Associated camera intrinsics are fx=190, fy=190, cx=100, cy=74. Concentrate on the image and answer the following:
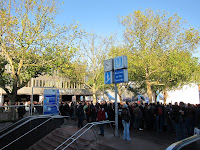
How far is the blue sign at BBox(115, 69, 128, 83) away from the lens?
952 centimetres

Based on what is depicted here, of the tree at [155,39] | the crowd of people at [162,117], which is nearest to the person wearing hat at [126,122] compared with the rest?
the crowd of people at [162,117]

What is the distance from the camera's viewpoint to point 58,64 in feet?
56.5

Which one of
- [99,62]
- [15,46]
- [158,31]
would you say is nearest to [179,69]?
[158,31]

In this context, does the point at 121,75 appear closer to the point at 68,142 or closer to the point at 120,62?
the point at 120,62

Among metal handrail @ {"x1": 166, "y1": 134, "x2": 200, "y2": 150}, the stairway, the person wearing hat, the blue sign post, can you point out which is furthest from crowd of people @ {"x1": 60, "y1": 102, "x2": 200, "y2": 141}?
metal handrail @ {"x1": 166, "y1": 134, "x2": 200, "y2": 150}

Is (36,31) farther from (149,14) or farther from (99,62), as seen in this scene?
(99,62)

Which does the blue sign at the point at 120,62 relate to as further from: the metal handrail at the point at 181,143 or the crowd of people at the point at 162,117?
the metal handrail at the point at 181,143

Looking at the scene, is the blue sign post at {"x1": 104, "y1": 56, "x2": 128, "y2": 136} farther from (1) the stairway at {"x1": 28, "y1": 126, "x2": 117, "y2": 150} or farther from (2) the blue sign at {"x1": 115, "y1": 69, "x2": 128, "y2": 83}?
(1) the stairway at {"x1": 28, "y1": 126, "x2": 117, "y2": 150}

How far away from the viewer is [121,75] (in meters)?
9.70

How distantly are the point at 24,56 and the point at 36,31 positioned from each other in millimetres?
2441

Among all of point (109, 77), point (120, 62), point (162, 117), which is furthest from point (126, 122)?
point (162, 117)

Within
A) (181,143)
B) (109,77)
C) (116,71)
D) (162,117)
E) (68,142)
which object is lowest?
(68,142)

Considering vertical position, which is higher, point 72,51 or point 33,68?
point 72,51

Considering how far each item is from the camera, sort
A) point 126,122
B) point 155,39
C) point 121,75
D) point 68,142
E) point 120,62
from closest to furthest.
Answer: point 126,122 < point 68,142 < point 121,75 < point 120,62 < point 155,39
